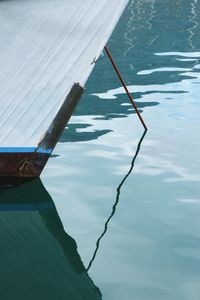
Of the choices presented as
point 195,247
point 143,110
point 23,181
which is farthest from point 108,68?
point 195,247

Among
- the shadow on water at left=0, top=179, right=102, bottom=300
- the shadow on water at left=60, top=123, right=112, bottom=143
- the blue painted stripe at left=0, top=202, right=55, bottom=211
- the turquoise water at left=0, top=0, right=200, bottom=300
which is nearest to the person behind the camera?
the shadow on water at left=0, top=179, right=102, bottom=300

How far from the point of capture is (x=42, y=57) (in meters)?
8.77

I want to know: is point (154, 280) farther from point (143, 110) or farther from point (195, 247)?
point (143, 110)

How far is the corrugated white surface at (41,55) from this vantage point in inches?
344

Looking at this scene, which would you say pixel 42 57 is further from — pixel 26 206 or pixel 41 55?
pixel 26 206

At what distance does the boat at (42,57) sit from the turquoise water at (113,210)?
3.24 feet

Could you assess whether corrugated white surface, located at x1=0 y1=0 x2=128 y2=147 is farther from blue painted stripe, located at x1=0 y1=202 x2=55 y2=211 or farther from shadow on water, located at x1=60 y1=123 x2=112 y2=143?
shadow on water, located at x1=60 y1=123 x2=112 y2=143

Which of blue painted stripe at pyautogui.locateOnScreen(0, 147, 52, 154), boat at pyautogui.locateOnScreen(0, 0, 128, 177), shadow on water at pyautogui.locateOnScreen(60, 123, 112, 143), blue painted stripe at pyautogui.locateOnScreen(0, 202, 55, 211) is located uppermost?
boat at pyautogui.locateOnScreen(0, 0, 128, 177)

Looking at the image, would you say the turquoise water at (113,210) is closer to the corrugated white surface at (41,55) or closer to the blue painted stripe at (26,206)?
the blue painted stripe at (26,206)

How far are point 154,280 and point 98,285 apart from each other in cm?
54

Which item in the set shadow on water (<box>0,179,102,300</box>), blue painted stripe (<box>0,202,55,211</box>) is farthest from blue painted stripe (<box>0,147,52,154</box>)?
blue painted stripe (<box>0,202,55,211</box>)

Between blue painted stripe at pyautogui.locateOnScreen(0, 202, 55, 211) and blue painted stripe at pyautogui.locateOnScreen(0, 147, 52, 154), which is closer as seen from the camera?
blue painted stripe at pyautogui.locateOnScreen(0, 202, 55, 211)

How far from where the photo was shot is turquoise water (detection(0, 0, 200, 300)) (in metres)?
6.73

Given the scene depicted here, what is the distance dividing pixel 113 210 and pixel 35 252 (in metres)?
1.43
